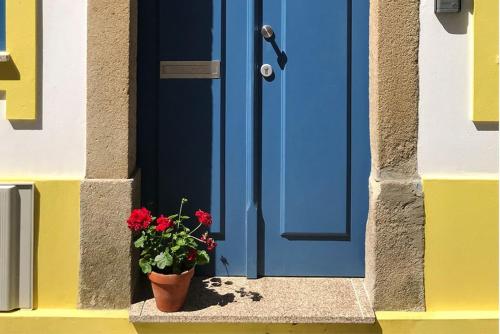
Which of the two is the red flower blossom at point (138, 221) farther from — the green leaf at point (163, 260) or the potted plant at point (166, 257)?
the green leaf at point (163, 260)

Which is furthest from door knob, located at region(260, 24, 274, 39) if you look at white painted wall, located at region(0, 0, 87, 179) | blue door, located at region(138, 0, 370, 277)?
white painted wall, located at region(0, 0, 87, 179)

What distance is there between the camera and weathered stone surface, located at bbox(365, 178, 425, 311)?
3672 millimetres

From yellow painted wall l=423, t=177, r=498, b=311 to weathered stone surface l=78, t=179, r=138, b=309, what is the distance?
5.60ft

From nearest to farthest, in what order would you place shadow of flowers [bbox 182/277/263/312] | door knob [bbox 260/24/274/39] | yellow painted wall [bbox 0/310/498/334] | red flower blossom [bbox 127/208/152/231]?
red flower blossom [bbox 127/208/152/231], yellow painted wall [bbox 0/310/498/334], shadow of flowers [bbox 182/277/263/312], door knob [bbox 260/24/274/39]

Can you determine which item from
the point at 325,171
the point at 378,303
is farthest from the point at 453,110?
the point at 378,303

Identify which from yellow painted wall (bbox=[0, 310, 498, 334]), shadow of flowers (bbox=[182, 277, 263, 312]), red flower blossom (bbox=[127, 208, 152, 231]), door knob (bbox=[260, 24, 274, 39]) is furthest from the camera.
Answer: door knob (bbox=[260, 24, 274, 39])

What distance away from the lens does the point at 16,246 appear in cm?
369

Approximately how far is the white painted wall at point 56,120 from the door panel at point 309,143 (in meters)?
1.12

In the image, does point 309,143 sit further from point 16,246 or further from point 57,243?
point 16,246

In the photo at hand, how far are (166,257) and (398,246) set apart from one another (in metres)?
1.31

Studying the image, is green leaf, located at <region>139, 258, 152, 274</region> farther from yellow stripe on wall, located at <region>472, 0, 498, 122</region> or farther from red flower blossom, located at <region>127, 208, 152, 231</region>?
yellow stripe on wall, located at <region>472, 0, 498, 122</region>

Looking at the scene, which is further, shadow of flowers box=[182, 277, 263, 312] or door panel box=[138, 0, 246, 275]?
door panel box=[138, 0, 246, 275]

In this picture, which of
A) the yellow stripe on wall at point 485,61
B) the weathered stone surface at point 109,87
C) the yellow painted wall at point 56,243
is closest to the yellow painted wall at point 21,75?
the weathered stone surface at point 109,87

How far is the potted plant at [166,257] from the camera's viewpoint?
355 cm
